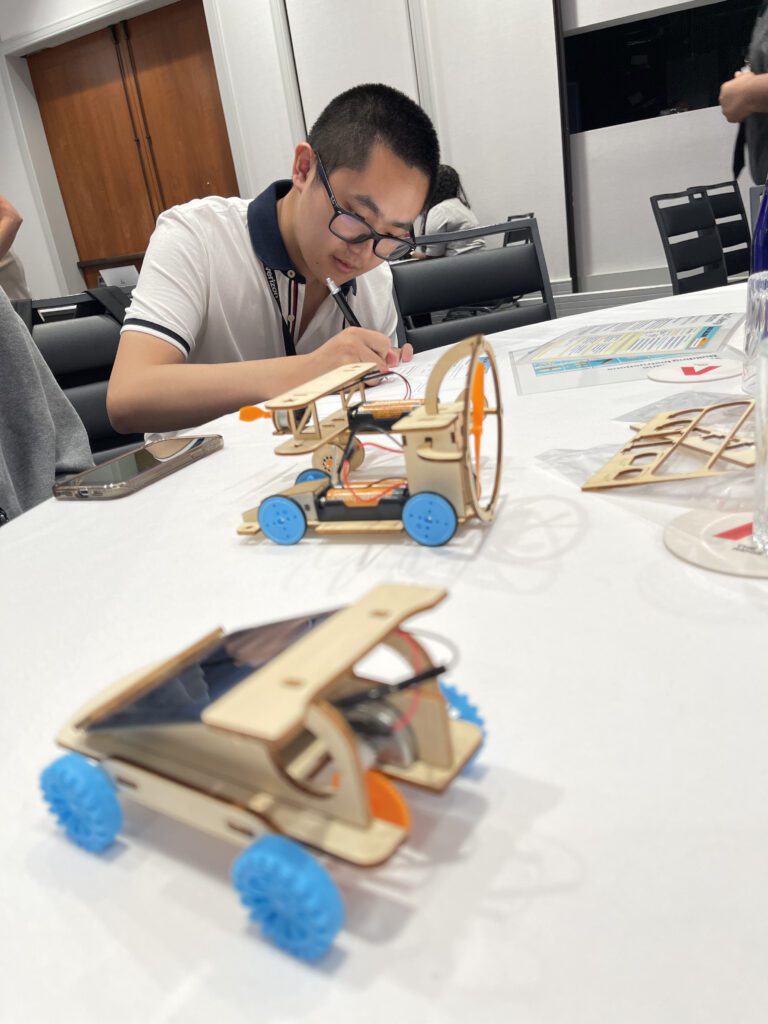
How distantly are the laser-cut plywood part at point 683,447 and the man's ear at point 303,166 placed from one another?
0.75 metres

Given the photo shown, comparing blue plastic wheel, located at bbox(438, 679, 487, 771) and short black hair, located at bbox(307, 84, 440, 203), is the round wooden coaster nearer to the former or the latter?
blue plastic wheel, located at bbox(438, 679, 487, 771)

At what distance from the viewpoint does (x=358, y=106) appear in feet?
3.68

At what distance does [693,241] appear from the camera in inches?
83.5

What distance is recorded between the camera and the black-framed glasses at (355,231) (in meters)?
1.06

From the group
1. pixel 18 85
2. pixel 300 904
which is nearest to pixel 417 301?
pixel 300 904

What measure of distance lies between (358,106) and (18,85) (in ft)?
13.6

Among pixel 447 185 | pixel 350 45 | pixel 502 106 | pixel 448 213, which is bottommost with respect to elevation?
pixel 448 213

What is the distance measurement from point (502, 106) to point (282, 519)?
10.9 feet

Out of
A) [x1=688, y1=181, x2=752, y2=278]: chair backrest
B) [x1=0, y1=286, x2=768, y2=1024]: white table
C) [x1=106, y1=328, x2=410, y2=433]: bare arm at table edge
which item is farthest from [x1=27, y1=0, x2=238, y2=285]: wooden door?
[x1=0, y1=286, x2=768, y2=1024]: white table

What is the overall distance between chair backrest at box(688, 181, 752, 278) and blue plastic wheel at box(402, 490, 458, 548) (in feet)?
7.03

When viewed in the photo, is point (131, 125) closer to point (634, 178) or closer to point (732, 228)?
point (634, 178)

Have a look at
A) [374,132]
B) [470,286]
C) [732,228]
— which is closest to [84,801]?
[374,132]

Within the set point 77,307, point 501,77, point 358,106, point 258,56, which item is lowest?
point 77,307

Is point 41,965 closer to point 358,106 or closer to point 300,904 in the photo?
point 300,904
